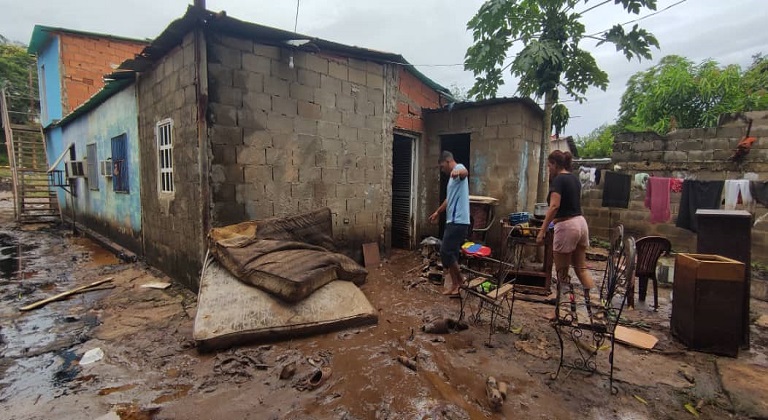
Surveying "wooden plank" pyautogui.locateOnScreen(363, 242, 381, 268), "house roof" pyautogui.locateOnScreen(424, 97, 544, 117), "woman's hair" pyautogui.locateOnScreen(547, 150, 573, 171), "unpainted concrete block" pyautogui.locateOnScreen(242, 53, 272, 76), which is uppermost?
"unpainted concrete block" pyautogui.locateOnScreen(242, 53, 272, 76)

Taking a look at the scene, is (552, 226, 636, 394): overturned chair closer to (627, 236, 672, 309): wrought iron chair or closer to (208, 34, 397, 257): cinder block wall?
(627, 236, 672, 309): wrought iron chair

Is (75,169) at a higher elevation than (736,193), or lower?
higher

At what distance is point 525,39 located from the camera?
22.3 feet

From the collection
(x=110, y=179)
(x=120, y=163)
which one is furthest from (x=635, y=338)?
(x=110, y=179)

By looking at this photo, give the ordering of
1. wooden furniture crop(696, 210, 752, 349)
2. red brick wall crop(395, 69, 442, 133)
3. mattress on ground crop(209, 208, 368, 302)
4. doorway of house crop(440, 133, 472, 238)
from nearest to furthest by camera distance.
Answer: wooden furniture crop(696, 210, 752, 349), mattress on ground crop(209, 208, 368, 302), red brick wall crop(395, 69, 442, 133), doorway of house crop(440, 133, 472, 238)

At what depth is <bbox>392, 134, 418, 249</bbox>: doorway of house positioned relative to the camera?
25.6 feet

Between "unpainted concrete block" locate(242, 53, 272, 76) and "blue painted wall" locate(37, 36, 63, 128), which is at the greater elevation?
"blue painted wall" locate(37, 36, 63, 128)

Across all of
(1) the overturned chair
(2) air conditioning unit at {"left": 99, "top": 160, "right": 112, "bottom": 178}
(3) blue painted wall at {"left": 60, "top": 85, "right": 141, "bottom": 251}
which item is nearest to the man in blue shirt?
(1) the overturned chair

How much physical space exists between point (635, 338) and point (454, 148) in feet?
17.7

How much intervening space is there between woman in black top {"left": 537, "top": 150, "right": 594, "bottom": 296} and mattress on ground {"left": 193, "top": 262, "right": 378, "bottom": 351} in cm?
226

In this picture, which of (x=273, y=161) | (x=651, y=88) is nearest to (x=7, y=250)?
(x=273, y=161)

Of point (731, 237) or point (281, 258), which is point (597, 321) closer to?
point (731, 237)

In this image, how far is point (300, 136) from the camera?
214 inches

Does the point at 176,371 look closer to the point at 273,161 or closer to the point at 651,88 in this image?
the point at 273,161
